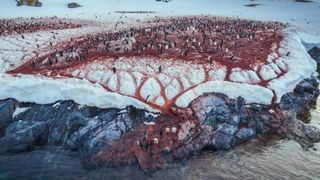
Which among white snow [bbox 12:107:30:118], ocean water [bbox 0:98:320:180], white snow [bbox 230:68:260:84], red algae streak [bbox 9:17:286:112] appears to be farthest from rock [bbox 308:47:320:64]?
white snow [bbox 12:107:30:118]

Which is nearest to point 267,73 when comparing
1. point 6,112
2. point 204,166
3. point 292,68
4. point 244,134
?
point 292,68

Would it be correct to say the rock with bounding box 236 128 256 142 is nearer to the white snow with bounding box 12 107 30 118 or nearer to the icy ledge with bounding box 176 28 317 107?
the icy ledge with bounding box 176 28 317 107

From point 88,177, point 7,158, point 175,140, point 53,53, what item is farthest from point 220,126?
point 53,53

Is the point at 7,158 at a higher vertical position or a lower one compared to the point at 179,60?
lower

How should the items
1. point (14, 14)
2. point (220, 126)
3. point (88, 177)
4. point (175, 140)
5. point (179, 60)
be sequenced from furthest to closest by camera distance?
point (14, 14)
point (179, 60)
point (220, 126)
point (175, 140)
point (88, 177)

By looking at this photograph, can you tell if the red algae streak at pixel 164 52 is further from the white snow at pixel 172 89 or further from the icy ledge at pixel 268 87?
the icy ledge at pixel 268 87

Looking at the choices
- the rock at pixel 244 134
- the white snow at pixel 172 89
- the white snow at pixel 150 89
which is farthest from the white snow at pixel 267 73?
the white snow at pixel 150 89

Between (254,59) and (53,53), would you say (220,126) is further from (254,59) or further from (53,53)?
(53,53)
